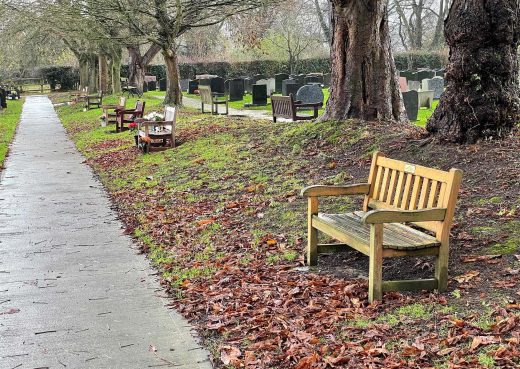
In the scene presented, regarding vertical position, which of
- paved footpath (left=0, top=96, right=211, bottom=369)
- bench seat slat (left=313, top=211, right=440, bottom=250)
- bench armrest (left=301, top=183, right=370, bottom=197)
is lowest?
paved footpath (left=0, top=96, right=211, bottom=369)

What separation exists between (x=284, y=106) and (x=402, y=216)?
1329cm

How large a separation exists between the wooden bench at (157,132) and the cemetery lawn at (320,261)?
3245mm

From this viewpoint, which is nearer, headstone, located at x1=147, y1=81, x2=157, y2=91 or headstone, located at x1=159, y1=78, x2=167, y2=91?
headstone, located at x1=159, y1=78, x2=167, y2=91

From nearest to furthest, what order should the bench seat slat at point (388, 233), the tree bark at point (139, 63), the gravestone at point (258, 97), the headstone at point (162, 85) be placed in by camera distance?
1. the bench seat slat at point (388, 233)
2. the gravestone at point (258, 97)
3. the tree bark at point (139, 63)
4. the headstone at point (162, 85)

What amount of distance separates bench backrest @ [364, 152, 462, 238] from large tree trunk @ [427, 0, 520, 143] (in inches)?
100

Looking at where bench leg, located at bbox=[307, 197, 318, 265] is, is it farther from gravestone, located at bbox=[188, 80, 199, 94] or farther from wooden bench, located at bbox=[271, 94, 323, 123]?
gravestone, located at bbox=[188, 80, 199, 94]

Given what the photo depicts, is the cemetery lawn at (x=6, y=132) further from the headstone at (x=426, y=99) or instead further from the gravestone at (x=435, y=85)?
the gravestone at (x=435, y=85)

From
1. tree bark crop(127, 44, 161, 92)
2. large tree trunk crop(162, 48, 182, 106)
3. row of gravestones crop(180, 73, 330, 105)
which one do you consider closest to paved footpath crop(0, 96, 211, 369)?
row of gravestones crop(180, 73, 330, 105)

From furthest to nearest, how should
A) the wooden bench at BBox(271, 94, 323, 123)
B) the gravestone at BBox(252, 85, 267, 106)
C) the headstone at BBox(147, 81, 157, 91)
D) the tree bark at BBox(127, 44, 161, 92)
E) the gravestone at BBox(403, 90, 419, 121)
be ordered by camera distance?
the headstone at BBox(147, 81, 157, 91), the tree bark at BBox(127, 44, 161, 92), the gravestone at BBox(252, 85, 267, 106), the gravestone at BBox(403, 90, 419, 121), the wooden bench at BBox(271, 94, 323, 123)

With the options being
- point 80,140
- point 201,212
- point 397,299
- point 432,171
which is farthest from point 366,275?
point 80,140

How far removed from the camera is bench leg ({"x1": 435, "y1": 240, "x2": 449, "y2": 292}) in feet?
17.4

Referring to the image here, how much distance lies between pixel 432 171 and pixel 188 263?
287 cm

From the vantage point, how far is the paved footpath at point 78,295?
15.8ft

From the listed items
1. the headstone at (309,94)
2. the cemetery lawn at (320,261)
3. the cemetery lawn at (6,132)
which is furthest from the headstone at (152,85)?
the cemetery lawn at (320,261)
